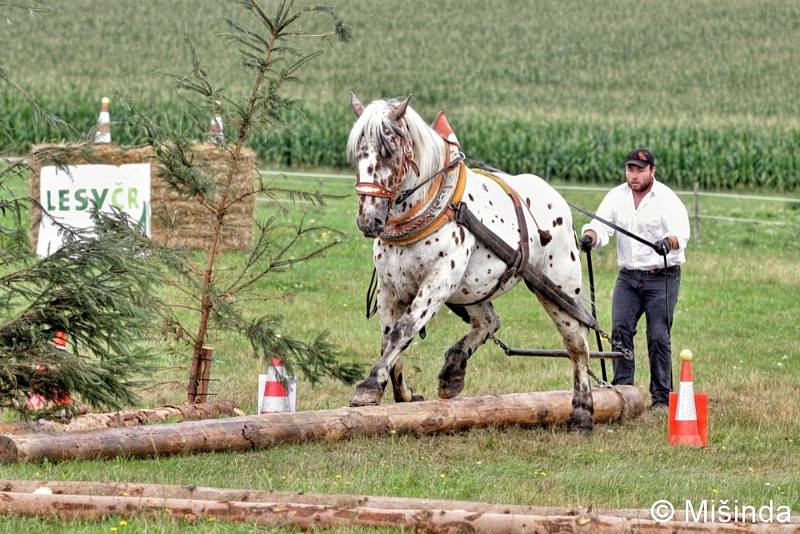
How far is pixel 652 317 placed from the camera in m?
11.9

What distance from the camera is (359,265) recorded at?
20094 mm

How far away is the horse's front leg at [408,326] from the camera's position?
374 inches

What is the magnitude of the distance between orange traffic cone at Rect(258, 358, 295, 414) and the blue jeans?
3.20 metres

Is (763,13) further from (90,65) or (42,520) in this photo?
(42,520)

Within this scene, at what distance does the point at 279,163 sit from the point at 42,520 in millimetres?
32123

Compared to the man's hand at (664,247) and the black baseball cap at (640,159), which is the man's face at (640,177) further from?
the man's hand at (664,247)

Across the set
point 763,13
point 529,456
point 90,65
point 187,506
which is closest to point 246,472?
point 187,506

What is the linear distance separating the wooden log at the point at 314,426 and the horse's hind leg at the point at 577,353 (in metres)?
0.11

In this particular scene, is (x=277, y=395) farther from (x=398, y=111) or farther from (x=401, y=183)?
(x=398, y=111)

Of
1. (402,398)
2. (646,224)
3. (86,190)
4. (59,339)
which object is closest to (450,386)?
(402,398)

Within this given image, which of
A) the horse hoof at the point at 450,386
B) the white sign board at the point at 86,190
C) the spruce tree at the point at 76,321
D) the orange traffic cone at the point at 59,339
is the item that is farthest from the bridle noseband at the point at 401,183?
the white sign board at the point at 86,190

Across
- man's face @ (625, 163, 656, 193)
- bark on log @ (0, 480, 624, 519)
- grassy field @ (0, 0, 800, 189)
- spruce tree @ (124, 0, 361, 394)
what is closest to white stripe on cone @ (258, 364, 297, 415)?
spruce tree @ (124, 0, 361, 394)

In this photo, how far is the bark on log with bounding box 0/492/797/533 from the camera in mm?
6492

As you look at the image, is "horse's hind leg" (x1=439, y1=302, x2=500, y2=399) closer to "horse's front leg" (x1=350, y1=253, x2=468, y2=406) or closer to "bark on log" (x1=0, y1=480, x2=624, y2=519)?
"horse's front leg" (x1=350, y1=253, x2=468, y2=406)
